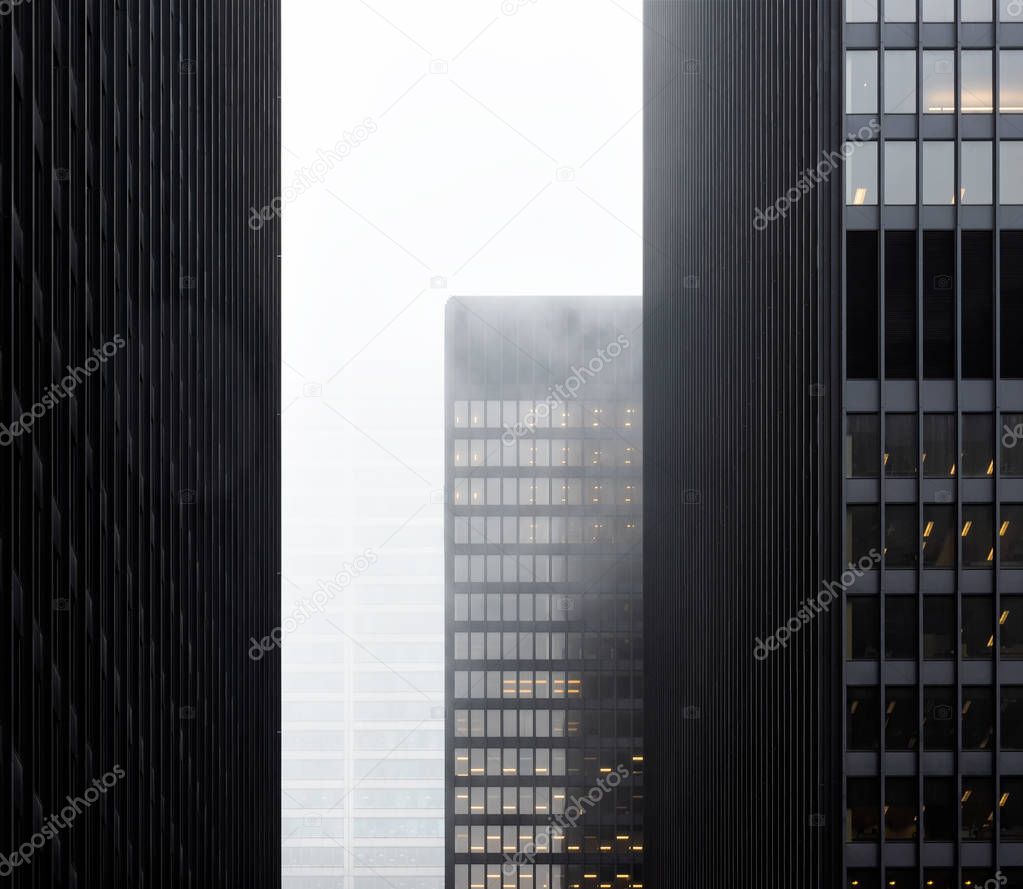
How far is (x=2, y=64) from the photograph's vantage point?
1519 cm

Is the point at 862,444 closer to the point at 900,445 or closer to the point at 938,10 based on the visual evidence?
the point at 900,445

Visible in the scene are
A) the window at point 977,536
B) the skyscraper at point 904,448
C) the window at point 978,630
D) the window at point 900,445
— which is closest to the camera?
the skyscraper at point 904,448

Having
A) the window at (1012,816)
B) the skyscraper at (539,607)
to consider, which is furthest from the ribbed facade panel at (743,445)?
the skyscraper at (539,607)

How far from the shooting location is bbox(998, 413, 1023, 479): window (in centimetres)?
3020

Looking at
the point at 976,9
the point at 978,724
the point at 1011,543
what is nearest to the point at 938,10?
the point at 976,9

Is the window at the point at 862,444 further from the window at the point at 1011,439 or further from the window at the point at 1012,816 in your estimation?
the window at the point at 1012,816

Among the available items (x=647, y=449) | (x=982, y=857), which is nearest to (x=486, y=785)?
(x=647, y=449)

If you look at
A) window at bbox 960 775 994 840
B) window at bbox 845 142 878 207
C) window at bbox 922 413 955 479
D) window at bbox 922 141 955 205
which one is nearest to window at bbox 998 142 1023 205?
window at bbox 922 141 955 205

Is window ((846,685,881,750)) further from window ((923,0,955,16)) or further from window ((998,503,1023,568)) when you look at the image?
window ((923,0,955,16))

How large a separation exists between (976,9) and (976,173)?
16.1 ft

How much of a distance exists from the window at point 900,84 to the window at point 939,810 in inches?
764

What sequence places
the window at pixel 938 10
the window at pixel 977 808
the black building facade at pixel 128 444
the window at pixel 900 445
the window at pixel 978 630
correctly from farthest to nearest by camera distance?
the window at pixel 938 10 → the window at pixel 900 445 → the window at pixel 978 630 → the window at pixel 977 808 → the black building facade at pixel 128 444

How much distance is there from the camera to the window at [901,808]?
2928 centimetres

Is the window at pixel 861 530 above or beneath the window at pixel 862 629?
above
